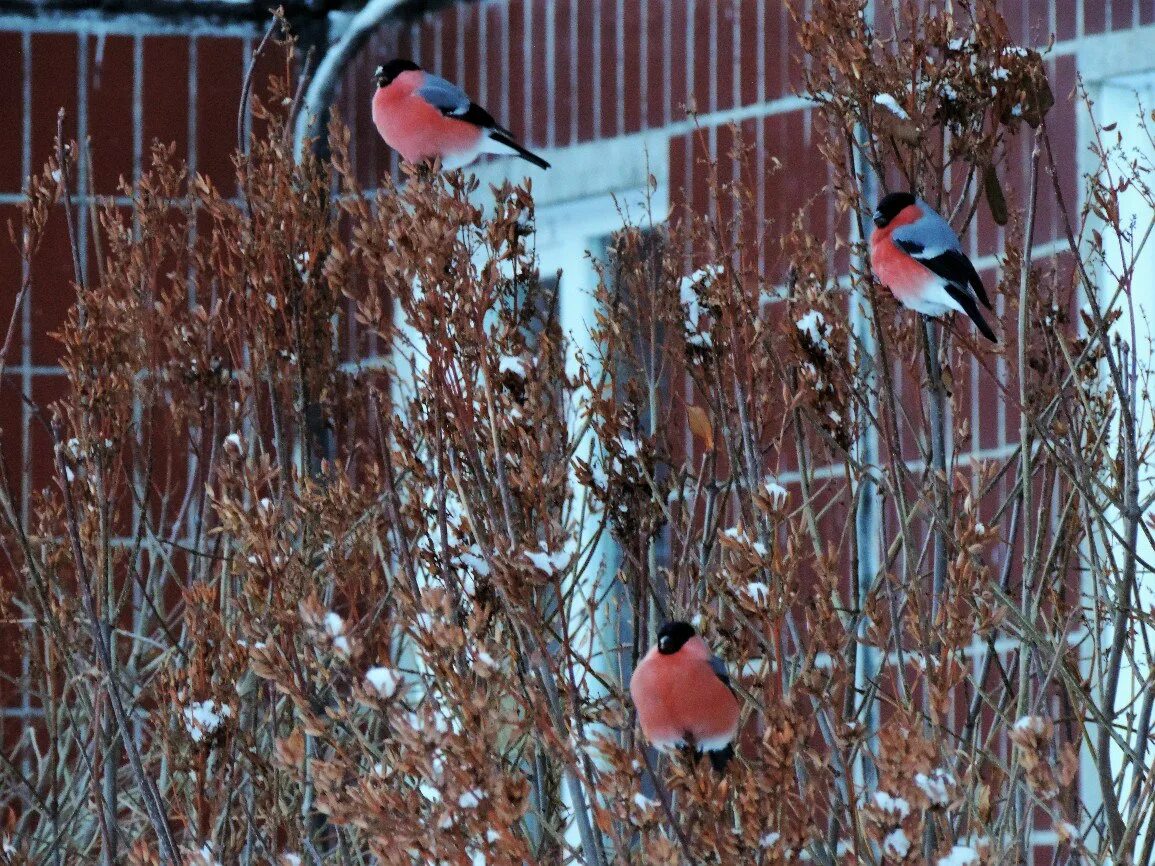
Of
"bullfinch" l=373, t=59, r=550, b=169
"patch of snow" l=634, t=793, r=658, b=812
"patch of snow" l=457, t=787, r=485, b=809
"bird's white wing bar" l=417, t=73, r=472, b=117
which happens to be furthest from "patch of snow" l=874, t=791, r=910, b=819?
"bird's white wing bar" l=417, t=73, r=472, b=117

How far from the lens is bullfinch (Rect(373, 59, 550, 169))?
2715 millimetres

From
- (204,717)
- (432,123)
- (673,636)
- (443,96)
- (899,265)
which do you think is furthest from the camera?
(443,96)

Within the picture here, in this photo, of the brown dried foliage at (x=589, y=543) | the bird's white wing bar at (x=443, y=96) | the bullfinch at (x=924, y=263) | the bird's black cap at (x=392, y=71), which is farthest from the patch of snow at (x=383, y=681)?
the bird's black cap at (x=392, y=71)

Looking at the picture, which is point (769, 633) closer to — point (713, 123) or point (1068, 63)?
point (1068, 63)

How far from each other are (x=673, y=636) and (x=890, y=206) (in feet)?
2.48

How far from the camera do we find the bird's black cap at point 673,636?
1.99 meters

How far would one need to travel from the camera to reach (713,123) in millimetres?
4676

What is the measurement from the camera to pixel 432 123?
272 centimetres

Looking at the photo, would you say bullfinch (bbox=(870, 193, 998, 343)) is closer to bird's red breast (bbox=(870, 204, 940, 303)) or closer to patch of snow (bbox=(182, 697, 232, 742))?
bird's red breast (bbox=(870, 204, 940, 303))

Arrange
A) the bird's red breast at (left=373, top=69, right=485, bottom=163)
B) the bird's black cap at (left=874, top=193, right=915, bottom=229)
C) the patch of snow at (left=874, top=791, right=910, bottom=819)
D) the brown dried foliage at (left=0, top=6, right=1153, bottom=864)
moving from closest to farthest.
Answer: the patch of snow at (left=874, top=791, right=910, bottom=819) < the brown dried foliage at (left=0, top=6, right=1153, bottom=864) < the bird's black cap at (left=874, top=193, right=915, bottom=229) < the bird's red breast at (left=373, top=69, right=485, bottom=163)

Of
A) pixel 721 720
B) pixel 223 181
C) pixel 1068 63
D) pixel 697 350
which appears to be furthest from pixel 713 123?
pixel 721 720

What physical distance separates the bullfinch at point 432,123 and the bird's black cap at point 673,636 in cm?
83

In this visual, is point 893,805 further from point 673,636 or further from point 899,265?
point 899,265

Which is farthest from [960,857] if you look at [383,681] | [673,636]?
[383,681]
